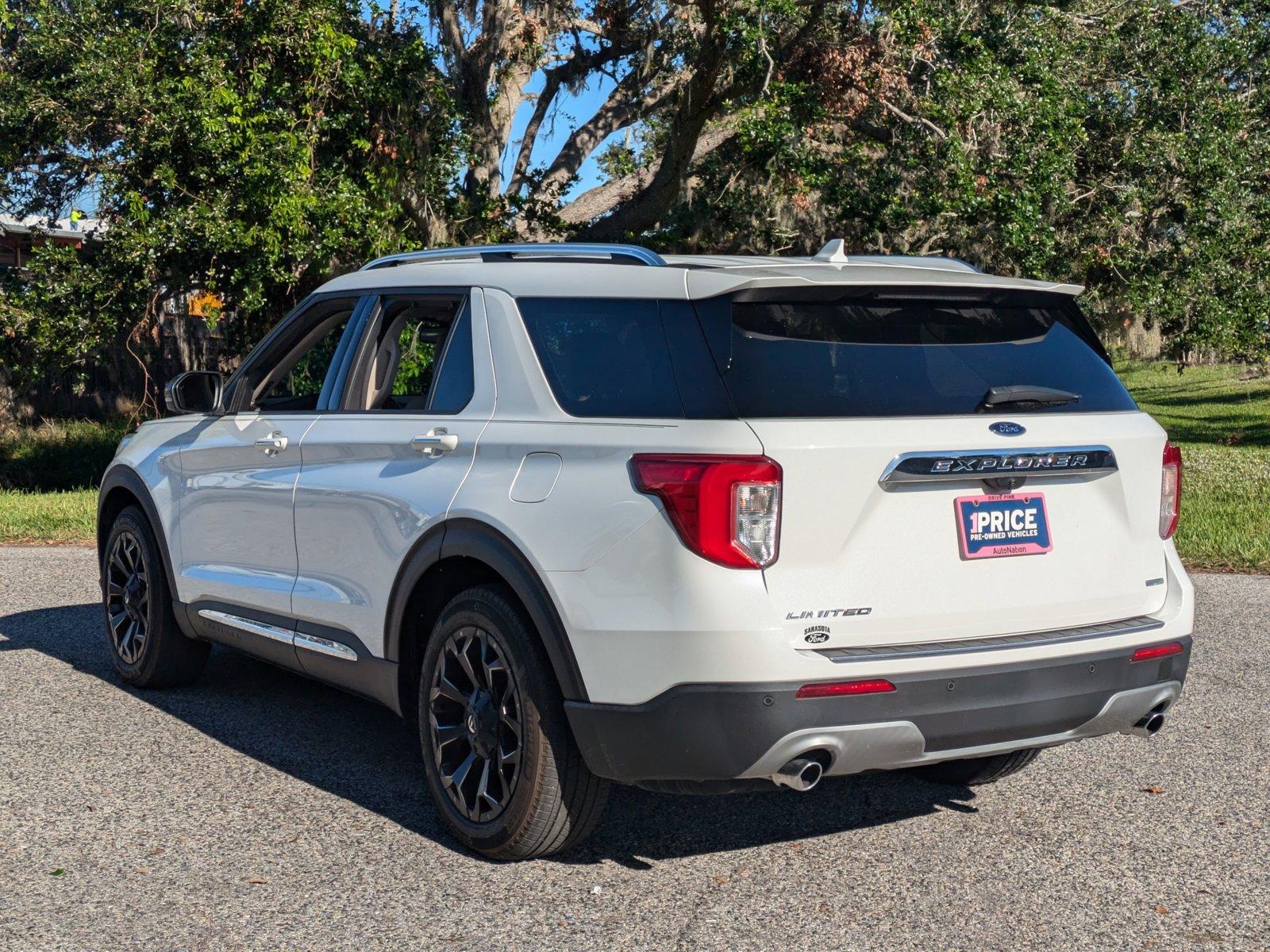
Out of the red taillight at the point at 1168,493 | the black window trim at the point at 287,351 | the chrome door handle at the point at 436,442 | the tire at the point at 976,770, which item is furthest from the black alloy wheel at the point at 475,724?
the red taillight at the point at 1168,493

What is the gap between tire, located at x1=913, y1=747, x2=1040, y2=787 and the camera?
5410 millimetres

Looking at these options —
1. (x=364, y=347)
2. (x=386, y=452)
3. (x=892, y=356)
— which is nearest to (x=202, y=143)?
(x=364, y=347)

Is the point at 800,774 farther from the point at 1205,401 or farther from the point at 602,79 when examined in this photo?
the point at 1205,401

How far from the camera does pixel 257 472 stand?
19.3ft

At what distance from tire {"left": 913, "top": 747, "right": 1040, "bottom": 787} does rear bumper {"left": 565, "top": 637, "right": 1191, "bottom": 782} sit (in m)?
1.08

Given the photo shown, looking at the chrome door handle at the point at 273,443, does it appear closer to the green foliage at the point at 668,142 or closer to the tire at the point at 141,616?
the tire at the point at 141,616

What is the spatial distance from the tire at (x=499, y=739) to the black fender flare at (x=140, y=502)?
2.22m

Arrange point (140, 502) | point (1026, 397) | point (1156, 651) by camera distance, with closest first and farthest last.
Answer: point (1026, 397) → point (1156, 651) → point (140, 502)

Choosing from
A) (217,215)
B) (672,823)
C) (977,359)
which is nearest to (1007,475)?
(977,359)

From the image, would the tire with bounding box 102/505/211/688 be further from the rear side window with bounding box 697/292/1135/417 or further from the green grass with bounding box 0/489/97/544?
the green grass with bounding box 0/489/97/544

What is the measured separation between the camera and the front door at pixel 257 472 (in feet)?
18.7

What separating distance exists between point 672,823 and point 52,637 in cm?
475

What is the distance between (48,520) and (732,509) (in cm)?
1176

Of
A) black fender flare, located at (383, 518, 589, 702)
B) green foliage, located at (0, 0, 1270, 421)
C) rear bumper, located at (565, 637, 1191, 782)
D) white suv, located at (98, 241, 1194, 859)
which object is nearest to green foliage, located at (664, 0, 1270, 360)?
green foliage, located at (0, 0, 1270, 421)
